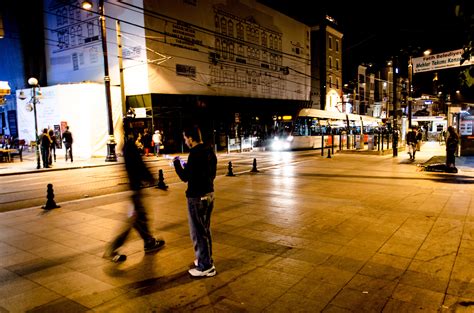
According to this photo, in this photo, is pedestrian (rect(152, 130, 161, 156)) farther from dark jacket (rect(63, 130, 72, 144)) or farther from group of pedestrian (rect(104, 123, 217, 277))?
group of pedestrian (rect(104, 123, 217, 277))

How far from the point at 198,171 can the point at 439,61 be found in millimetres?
13068

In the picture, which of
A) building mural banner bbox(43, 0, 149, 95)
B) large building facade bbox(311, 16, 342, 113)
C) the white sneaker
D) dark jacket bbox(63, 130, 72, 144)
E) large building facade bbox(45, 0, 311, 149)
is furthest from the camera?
large building facade bbox(311, 16, 342, 113)

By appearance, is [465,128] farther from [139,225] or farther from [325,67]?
[325,67]

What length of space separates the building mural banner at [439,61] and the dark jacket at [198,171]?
12312 mm

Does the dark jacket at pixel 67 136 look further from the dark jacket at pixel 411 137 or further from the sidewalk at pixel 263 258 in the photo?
the dark jacket at pixel 411 137

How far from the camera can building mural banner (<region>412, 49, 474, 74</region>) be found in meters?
13.3

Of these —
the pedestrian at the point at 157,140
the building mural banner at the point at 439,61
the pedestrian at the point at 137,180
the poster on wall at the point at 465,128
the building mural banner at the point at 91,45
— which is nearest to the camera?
the pedestrian at the point at 137,180

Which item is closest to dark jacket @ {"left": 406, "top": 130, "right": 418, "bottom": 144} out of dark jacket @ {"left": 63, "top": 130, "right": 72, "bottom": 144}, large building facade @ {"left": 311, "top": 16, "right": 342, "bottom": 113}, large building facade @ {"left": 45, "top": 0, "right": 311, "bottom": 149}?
large building facade @ {"left": 45, "top": 0, "right": 311, "bottom": 149}

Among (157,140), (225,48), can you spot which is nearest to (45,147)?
(157,140)

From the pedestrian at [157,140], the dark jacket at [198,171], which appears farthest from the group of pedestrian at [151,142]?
the dark jacket at [198,171]

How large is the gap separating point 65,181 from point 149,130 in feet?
42.5

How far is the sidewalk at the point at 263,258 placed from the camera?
413cm

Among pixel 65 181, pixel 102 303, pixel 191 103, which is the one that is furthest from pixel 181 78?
pixel 102 303

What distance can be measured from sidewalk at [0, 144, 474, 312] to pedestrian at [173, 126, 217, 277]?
0.24 metres
